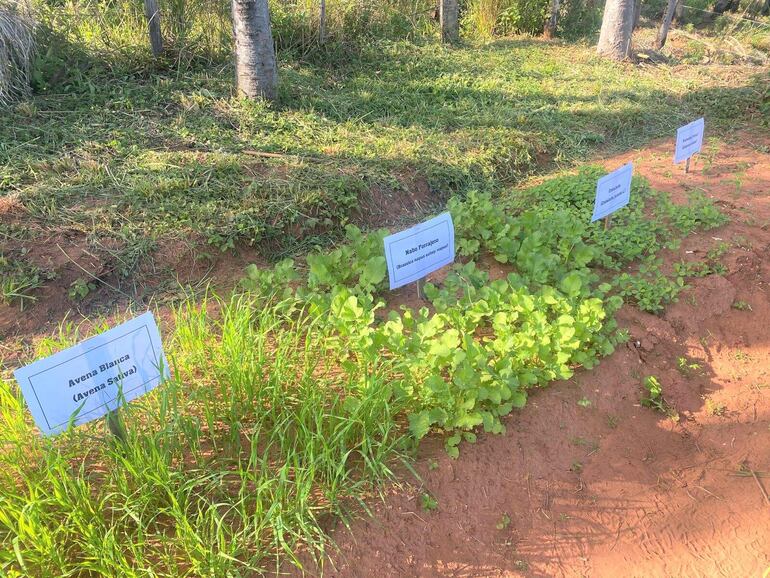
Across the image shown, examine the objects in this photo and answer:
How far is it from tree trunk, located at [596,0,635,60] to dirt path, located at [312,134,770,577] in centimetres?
543

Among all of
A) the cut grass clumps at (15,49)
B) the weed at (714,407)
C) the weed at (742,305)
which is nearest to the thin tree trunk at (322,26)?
the cut grass clumps at (15,49)

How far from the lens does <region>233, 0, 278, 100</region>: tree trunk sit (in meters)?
4.51

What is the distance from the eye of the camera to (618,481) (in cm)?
221

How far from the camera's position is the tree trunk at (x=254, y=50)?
4.51 m

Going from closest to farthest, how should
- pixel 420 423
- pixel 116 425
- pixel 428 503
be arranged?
pixel 116 425 → pixel 428 503 → pixel 420 423

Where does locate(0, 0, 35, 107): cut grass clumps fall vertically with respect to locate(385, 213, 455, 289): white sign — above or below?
above

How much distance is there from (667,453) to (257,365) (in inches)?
67.9

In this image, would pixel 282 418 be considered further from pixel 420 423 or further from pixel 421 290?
pixel 421 290

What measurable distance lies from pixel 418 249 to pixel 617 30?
6.19 meters

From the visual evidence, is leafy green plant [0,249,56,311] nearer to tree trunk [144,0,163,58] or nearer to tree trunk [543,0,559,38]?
tree trunk [144,0,163,58]

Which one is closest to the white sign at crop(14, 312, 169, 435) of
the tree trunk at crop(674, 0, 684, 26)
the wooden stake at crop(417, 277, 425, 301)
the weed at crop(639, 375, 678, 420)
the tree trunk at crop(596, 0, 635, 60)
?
the wooden stake at crop(417, 277, 425, 301)

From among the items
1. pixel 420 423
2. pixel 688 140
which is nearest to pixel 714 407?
pixel 420 423

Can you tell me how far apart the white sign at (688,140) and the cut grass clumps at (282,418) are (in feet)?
5.44

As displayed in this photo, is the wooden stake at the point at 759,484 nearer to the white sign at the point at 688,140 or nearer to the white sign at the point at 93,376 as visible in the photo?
the white sign at the point at 93,376
